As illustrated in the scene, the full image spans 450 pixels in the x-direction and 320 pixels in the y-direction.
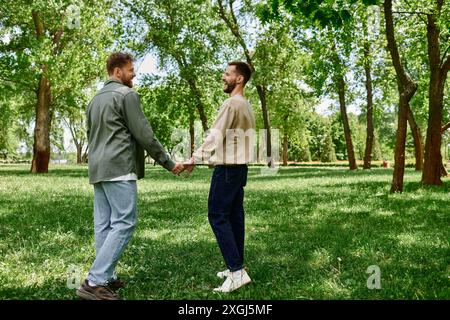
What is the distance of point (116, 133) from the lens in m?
5.35

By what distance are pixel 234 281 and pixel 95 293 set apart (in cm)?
163

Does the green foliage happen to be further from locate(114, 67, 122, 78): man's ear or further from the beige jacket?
locate(114, 67, 122, 78): man's ear

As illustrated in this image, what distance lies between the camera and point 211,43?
40625 millimetres

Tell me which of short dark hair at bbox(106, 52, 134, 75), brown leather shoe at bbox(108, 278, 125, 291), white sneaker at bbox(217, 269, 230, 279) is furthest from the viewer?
white sneaker at bbox(217, 269, 230, 279)

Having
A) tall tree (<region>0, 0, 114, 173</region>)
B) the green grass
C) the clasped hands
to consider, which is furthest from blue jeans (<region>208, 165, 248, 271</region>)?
tall tree (<region>0, 0, 114, 173</region>)

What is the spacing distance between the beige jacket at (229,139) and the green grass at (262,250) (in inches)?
63.3

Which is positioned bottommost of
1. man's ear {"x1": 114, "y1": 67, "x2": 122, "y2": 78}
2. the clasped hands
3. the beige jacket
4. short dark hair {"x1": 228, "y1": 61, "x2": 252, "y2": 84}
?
the clasped hands

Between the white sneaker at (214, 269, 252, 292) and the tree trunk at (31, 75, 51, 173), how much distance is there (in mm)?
32273

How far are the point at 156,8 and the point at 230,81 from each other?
35737mm

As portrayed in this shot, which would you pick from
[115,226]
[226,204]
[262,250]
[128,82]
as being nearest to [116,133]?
[128,82]

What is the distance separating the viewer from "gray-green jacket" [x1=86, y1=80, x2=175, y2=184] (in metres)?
5.30

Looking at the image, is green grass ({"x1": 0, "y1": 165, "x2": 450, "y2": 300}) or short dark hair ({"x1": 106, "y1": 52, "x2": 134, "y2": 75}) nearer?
short dark hair ({"x1": 106, "y1": 52, "x2": 134, "y2": 75})

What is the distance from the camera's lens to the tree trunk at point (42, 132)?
3516cm

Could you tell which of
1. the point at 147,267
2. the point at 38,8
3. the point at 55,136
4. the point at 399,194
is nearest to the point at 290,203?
the point at 399,194
